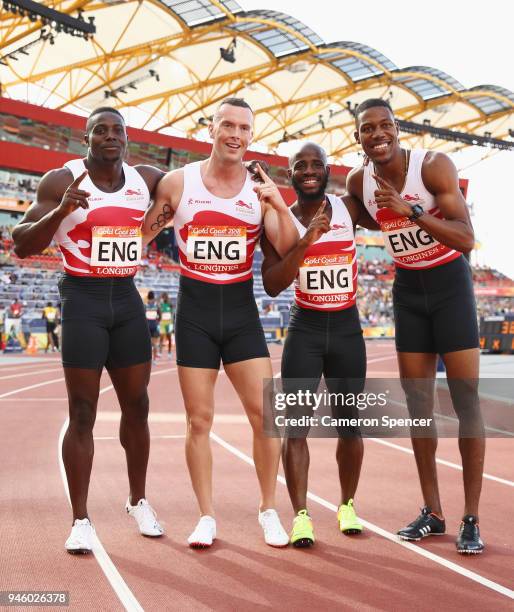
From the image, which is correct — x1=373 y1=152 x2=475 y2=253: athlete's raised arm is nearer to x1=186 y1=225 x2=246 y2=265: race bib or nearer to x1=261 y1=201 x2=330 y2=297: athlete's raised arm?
x1=261 y1=201 x2=330 y2=297: athlete's raised arm

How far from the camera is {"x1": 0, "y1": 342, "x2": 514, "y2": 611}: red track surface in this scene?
3340 millimetres

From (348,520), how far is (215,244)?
1.79 m

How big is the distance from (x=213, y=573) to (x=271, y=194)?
6.61 ft

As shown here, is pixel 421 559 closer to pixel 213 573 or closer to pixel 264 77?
pixel 213 573

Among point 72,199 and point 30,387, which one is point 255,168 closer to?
point 72,199

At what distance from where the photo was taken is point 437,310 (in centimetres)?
430

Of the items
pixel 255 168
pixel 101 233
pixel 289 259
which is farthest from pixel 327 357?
pixel 101 233

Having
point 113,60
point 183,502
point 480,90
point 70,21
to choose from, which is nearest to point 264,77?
point 113,60

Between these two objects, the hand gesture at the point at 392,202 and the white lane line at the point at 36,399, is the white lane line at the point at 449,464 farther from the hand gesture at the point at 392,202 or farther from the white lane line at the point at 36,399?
the white lane line at the point at 36,399

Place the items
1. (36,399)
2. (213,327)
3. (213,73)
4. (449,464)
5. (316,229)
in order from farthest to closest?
(213,73) < (36,399) < (449,464) < (213,327) < (316,229)

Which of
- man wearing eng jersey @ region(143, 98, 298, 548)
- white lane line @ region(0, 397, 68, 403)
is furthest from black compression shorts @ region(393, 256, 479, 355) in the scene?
white lane line @ region(0, 397, 68, 403)

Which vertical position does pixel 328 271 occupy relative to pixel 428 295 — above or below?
above

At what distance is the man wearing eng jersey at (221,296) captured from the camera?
420 centimetres

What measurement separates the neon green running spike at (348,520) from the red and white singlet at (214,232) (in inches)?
58.7
